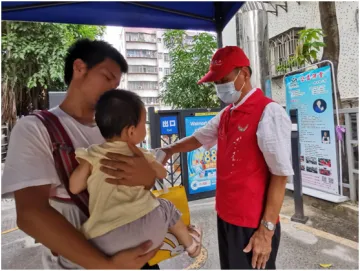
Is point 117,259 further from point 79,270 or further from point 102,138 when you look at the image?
point 102,138

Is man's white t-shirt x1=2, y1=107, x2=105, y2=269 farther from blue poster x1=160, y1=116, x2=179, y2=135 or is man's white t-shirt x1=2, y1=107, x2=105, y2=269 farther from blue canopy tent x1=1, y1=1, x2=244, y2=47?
blue poster x1=160, y1=116, x2=179, y2=135

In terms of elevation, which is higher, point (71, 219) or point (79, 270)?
point (71, 219)

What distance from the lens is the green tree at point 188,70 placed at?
→ 6.34 meters

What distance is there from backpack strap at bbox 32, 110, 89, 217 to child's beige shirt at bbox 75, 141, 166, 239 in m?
0.04

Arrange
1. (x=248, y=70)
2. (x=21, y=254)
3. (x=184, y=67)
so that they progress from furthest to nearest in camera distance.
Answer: (x=184, y=67) < (x=21, y=254) < (x=248, y=70)

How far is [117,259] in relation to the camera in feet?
3.20

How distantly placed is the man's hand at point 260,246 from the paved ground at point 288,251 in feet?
4.75

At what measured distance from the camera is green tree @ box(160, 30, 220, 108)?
20.8 ft

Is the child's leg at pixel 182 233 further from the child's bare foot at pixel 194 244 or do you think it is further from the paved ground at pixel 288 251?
the paved ground at pixel 288 251

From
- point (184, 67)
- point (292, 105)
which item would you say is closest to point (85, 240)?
point (292, 105)

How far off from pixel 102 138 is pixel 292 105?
3809mm

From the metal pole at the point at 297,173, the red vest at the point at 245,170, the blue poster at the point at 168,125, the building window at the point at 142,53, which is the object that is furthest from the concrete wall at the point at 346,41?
the building window at the point at 142,53

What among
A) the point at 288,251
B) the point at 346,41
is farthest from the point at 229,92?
the point at 346,41

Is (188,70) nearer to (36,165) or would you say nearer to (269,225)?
(269,225)
